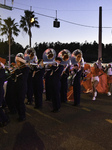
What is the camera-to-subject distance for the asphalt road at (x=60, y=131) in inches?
139

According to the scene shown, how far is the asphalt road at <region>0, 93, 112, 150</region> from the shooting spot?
352cm

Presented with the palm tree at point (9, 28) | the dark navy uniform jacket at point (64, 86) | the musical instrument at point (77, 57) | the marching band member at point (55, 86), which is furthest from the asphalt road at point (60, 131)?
the palm tree at point (9, 28)

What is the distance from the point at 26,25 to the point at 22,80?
23.4 meters

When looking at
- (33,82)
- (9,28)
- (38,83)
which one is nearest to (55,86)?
(38,83)

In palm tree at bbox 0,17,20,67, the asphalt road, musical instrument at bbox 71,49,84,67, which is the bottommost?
the asphalt road

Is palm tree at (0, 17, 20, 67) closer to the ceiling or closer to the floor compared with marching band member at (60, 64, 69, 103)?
closer to the ceiling

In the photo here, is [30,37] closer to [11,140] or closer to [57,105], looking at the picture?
[57,105]

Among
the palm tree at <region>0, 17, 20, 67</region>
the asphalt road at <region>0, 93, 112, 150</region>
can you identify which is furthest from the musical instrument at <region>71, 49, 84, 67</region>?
the palm tree at <region>0, 17, 20, 67</region>

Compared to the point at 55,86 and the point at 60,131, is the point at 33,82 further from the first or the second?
the point at 60,131

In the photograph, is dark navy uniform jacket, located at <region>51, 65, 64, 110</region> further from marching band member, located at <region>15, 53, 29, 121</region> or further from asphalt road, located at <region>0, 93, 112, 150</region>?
marching band member, located at <region>15, 53, 29, 121</region>

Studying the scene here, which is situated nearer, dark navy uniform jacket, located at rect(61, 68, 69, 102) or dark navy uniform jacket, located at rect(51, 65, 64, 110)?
dark navy uniform jacket, located at rect(51, 65, 64, 110)

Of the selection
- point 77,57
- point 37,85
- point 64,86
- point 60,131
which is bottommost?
point 60,131

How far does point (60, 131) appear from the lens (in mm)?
4219

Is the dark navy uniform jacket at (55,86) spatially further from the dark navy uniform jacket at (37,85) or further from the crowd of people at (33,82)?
the dark navy uniform jacket at (37,85)
